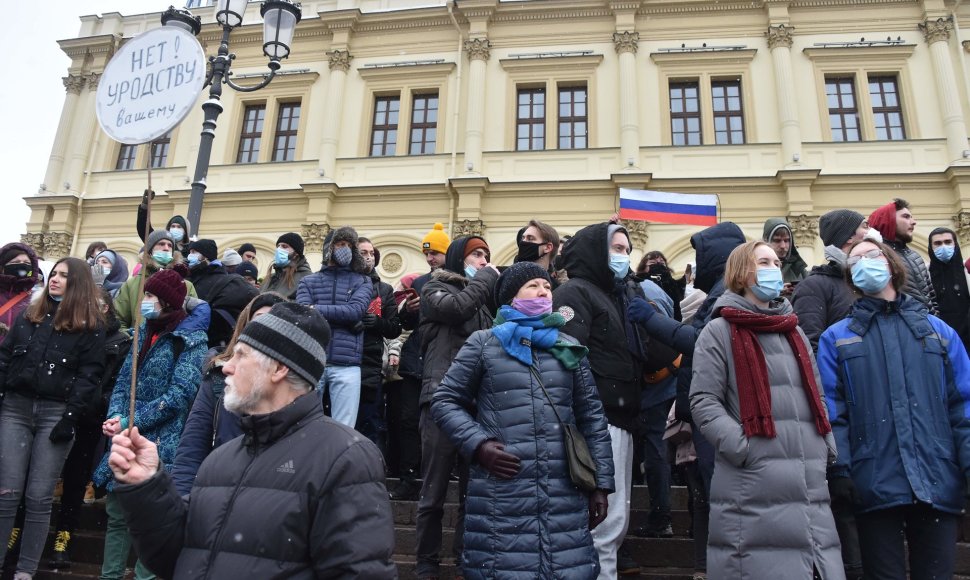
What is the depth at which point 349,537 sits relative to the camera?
68.2 inches

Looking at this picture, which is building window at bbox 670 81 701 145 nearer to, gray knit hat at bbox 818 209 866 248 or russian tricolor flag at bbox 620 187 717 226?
russian tricolor flag at bbox 620 187 717 226

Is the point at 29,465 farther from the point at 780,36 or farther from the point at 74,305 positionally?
the point at 780,36

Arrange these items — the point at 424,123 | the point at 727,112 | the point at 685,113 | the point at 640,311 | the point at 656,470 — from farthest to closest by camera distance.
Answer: the point at 424,123
the point at 685,113
the point at 727,112
the point at 656,470
the point at 640,311

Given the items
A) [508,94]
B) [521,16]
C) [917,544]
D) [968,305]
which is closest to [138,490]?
[917,544]

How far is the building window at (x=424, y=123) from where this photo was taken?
18078 millimetres

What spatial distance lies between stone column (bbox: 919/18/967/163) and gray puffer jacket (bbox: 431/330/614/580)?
16.6 metres

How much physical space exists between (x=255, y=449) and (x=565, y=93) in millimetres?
17170

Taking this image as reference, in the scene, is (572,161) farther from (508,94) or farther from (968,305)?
(968,305)

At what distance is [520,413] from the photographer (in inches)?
115

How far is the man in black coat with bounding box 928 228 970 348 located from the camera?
5145mm

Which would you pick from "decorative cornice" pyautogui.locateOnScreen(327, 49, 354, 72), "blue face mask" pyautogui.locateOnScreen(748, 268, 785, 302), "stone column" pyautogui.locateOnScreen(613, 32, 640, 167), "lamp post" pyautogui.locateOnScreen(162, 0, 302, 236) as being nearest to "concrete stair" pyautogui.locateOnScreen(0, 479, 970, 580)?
"blue face mask" pyautogui.locateOnScreen(748, 268, 785, 302)

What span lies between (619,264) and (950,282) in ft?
10.6

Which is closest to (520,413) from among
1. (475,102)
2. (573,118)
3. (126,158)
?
(475,102)

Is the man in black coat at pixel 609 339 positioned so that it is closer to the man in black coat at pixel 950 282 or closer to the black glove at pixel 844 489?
the black glove at pixel 844 489
